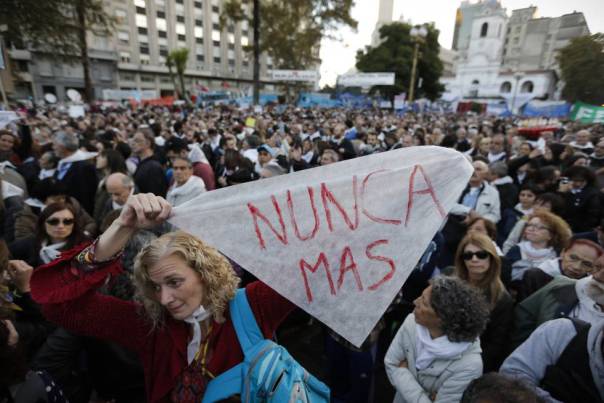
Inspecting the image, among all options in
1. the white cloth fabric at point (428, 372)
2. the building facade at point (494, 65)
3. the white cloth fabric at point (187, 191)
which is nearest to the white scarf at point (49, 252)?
the white cloth fabric at point (187, 191)

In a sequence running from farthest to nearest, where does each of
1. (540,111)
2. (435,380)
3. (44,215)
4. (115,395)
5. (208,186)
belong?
(540,111) < (208,186) < (44,215) < (115,395) < (435,380)

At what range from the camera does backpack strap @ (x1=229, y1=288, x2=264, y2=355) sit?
1.24m

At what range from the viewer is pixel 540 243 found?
9.33 ft

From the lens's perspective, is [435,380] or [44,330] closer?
[435,380]

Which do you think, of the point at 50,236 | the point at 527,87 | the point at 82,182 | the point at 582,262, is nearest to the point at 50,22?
the point at 82,182

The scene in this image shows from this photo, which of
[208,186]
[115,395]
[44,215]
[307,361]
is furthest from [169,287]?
[208,186]

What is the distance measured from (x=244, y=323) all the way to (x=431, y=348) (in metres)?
1.06

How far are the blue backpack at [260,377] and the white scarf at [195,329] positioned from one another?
0.12 metres

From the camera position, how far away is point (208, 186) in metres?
4.55

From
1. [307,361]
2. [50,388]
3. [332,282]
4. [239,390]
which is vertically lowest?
[307,361]

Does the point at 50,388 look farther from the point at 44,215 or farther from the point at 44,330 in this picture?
the point at 44,215

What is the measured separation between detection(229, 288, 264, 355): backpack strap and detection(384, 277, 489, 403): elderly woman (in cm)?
99

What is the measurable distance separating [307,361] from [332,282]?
7.84 ft

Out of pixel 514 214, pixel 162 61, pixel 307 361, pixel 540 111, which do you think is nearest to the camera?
pixel 307 361
